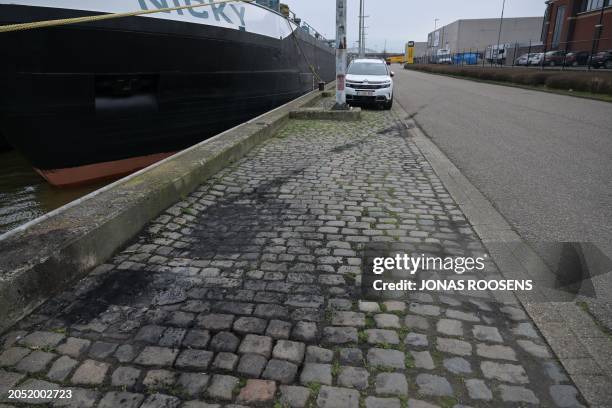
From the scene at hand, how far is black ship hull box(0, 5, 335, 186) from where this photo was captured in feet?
17.6

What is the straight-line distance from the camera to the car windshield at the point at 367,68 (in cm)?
1430

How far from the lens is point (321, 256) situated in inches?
135

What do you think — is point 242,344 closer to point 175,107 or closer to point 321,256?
point 321,256

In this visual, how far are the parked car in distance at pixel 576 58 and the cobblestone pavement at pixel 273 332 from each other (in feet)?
117

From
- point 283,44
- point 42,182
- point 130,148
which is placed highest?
point 283,44

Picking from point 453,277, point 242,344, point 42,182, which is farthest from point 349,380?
point 42,182

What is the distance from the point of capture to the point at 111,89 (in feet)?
20.7

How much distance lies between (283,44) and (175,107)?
5512 millimetres

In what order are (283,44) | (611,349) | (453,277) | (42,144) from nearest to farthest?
Result: (611,349), (453,277), (42,144), (283,44)

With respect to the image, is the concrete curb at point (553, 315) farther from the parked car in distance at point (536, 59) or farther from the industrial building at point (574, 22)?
the parked car in distance at point (536, 59)

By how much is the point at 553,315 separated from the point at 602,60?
32390 mm

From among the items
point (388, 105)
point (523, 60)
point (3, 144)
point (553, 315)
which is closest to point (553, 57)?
point (523, 60)

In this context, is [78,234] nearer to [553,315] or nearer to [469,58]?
[553,315]

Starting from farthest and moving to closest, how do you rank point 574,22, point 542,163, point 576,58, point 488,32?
point 488,32 → point 574,22 → point 576,58 → point 542,163
